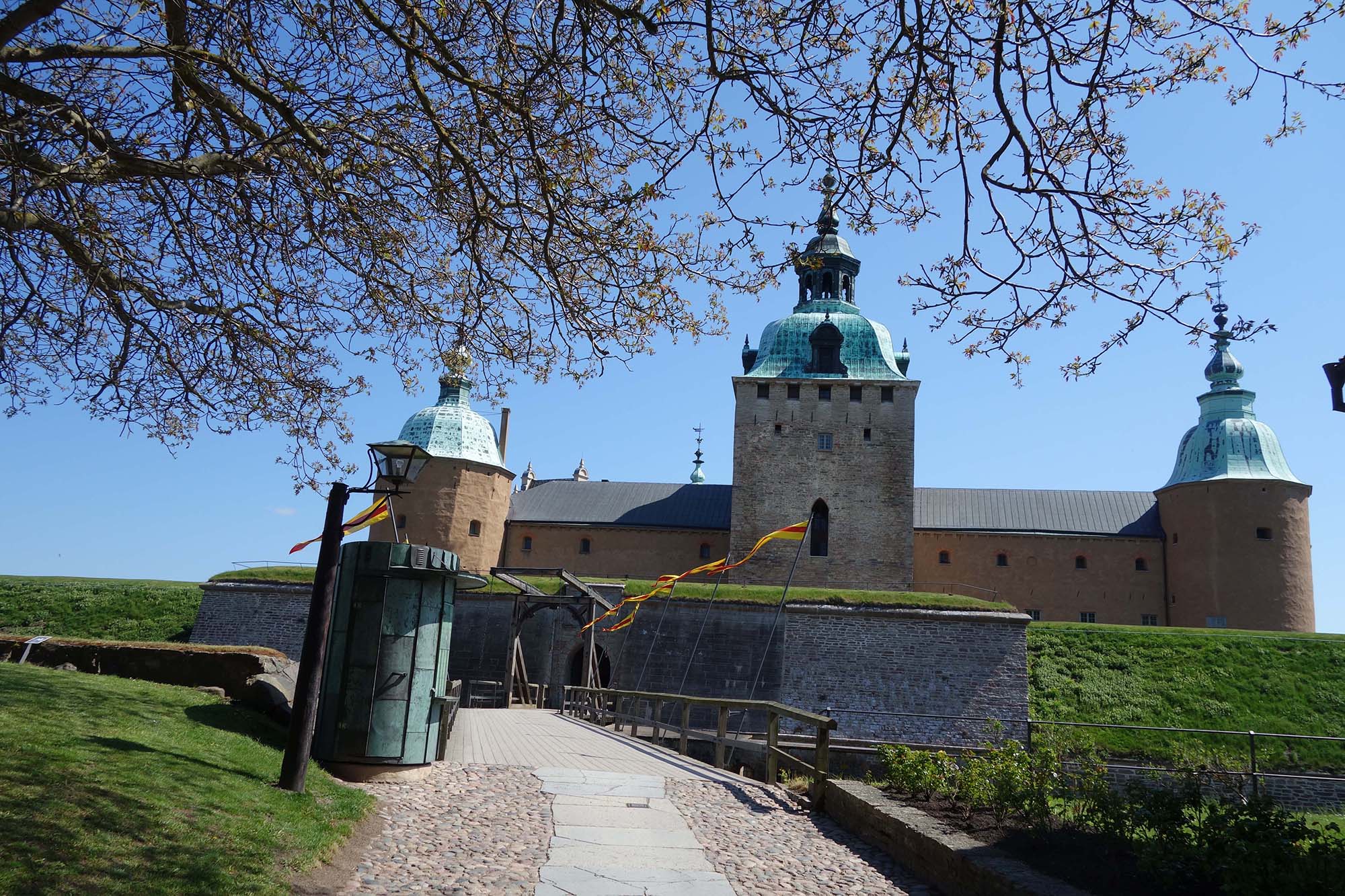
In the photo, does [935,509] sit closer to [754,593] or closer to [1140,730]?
[754,593]

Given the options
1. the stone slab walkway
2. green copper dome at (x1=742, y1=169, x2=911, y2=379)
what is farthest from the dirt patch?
green copper dome at (x1=742, y1=169, x2=911, y2=379)

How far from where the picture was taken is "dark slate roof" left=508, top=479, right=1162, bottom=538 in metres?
35.0

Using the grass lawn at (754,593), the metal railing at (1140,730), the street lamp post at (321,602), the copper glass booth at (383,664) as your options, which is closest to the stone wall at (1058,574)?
the grass lawn at (754,593)

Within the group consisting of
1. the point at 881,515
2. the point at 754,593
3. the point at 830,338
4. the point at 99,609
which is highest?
the point at 830,338

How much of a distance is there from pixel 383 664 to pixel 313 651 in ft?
4.10

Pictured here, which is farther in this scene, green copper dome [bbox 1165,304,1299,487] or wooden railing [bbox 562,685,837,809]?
green copper dome [bbox 1165,304,1299,487]

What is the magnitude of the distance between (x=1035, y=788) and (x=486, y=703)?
64.4 feet

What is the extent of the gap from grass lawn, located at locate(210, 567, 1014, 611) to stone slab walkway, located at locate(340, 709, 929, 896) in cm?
1657

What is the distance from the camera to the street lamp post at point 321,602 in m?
7.12

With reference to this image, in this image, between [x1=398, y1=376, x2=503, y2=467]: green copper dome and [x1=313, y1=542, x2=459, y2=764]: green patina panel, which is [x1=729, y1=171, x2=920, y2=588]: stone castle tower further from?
[x1=313, y1=542, x2=459, y2=764]: green patina panel

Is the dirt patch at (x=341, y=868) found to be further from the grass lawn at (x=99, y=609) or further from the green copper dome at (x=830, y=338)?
the green copper dome at (x=830, y=338)

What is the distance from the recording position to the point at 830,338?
3519 centimetres

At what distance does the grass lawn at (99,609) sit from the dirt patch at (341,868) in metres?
25.2

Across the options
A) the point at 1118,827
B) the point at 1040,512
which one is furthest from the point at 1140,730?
the point at 1118,827
